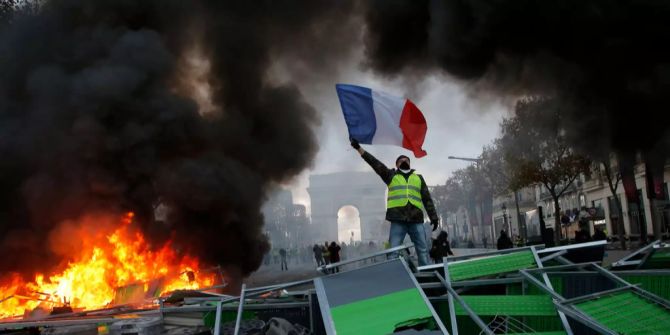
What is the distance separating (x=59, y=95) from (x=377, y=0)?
28.9 ft

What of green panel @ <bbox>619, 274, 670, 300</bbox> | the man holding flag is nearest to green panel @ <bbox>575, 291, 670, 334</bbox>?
green panel @ <bbox>619, 274, 670, 300</bbox>

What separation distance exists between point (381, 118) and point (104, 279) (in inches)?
367

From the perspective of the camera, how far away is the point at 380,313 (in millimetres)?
3438

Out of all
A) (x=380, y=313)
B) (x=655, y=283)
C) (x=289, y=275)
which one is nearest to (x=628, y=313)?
(x=655, y=283)

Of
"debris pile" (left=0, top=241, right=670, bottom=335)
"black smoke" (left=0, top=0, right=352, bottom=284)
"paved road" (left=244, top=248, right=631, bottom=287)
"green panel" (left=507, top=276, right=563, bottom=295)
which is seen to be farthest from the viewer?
"paved road" (left=244, top=248, right=631, bottom=287)

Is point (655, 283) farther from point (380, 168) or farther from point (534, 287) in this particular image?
point (380, 168)

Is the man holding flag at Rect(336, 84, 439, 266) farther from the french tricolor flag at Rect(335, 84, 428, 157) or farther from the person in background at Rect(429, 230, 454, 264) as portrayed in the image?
the person in background at Rect(429, 230, 454, 264)

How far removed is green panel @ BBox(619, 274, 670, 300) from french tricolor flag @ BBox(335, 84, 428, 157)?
136 inches

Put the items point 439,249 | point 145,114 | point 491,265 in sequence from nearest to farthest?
point 491,265 → point 439,249 → point 145,114

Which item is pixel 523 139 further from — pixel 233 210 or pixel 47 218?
pixel 47 218

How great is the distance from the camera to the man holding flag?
5809 mm

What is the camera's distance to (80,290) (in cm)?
1277

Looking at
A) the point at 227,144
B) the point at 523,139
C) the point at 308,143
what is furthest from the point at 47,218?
the point at 523,139

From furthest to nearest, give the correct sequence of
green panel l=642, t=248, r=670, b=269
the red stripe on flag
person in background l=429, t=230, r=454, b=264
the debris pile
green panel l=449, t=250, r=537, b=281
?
person in background l=429, t=230, r=454, b=264 → the red stripe on flag → green panel l=642, t=248, r=670, b=269 → green panel l=449, t=250, r=537, b=281 → the debris pile
